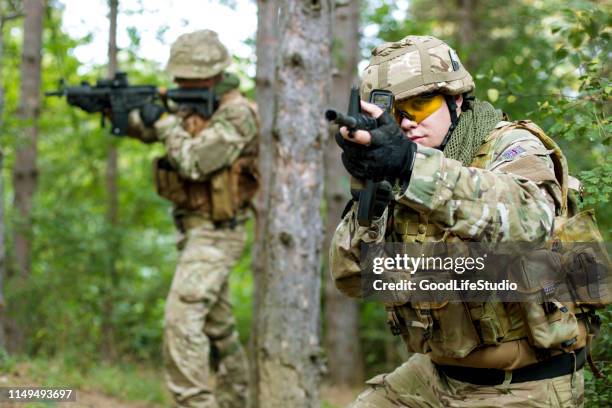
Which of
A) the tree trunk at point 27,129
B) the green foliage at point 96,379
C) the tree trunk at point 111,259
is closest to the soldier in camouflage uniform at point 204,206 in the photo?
the green foliage at point 96,379

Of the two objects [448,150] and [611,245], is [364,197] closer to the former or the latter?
[448,150]

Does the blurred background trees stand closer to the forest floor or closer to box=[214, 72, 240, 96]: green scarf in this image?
the forest floor

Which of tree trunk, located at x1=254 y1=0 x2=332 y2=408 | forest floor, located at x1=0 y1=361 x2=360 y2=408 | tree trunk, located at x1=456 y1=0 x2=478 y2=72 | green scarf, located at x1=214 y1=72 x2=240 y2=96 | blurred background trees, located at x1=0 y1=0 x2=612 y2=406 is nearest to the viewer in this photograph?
tree trunk, located at x1=254 y1=0 x2=332 y2=408

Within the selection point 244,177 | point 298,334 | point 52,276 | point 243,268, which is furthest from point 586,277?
point 243,268

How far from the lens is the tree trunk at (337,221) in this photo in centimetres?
840

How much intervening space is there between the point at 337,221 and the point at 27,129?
335 cm

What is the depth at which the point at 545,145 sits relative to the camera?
8.77ft

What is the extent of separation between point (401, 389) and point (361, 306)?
21.2 ft

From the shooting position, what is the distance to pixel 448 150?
110 inches

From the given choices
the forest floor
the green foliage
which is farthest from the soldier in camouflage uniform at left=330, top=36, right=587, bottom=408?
the green foliage

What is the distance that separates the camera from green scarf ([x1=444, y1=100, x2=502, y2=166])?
2.77 meters

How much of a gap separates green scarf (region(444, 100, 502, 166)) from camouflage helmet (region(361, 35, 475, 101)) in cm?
11

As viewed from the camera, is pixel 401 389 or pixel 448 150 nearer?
pixel 448 150

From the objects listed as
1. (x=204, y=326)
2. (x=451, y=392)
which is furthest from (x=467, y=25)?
(x=451, y=392)
